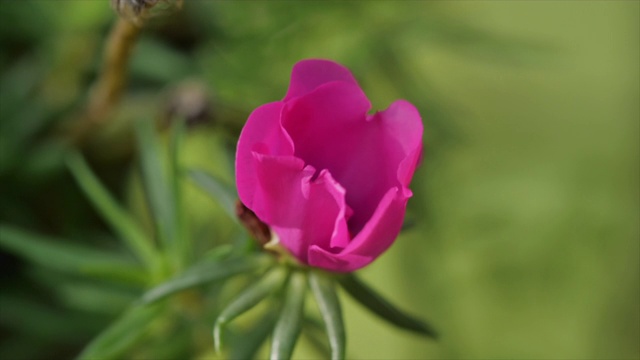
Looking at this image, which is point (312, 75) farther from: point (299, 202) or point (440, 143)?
point (440, 143)

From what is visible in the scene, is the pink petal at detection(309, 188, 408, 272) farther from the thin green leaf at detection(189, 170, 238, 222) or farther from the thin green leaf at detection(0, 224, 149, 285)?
the thin green leaf at detection(0, 224, 149, 285)

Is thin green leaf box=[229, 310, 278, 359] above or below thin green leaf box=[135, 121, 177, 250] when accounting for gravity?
below

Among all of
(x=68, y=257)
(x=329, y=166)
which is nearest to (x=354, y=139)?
(x=329, y=166)

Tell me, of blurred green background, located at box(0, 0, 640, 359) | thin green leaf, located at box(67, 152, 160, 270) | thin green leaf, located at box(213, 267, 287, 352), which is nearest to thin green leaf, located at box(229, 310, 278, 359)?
thin green leaf, located at box(213, 267, 287, 352)

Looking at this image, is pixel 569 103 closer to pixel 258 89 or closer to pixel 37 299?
pixel 258 89

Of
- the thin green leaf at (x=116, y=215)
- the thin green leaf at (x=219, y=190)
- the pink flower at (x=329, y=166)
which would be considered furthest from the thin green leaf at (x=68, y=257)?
the pink flower at (x=329, y=166)

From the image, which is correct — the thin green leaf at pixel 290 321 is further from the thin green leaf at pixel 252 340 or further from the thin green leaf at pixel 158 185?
the thin green leaf at pixel 158 185
